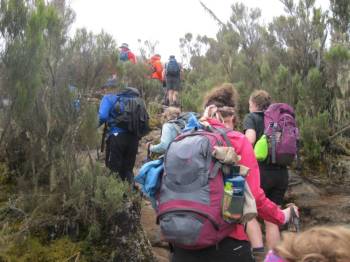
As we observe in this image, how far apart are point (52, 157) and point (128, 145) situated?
151 cm

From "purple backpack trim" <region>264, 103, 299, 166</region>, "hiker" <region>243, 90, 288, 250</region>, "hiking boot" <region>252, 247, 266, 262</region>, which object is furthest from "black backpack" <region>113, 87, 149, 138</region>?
"hiking boot" <region>252, 247, 266, 262</region>

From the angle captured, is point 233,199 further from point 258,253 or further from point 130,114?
point 130,114

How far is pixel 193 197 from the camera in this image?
3.01 metres

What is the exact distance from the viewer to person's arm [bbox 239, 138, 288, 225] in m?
3.27

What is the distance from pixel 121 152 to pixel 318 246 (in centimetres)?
511

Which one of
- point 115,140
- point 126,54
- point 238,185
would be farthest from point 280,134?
point 126,54

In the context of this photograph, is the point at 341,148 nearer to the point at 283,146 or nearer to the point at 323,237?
the point at 283,146

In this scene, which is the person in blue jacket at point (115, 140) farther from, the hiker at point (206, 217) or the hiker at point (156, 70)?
Answer: the hiker at point (156, 70)

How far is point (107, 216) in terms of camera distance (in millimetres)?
5332

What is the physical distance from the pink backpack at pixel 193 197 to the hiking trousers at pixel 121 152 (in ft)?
12.0

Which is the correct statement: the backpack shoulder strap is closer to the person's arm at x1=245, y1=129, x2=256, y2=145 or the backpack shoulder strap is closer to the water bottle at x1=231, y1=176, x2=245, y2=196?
the water bottle at x1=231, y1=176, x2=245, y2=196

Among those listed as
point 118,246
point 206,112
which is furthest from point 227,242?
point 118,246

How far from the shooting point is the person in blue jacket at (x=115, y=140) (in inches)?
262

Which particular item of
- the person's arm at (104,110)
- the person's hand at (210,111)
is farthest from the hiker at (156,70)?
the person's hand at (210,111)
